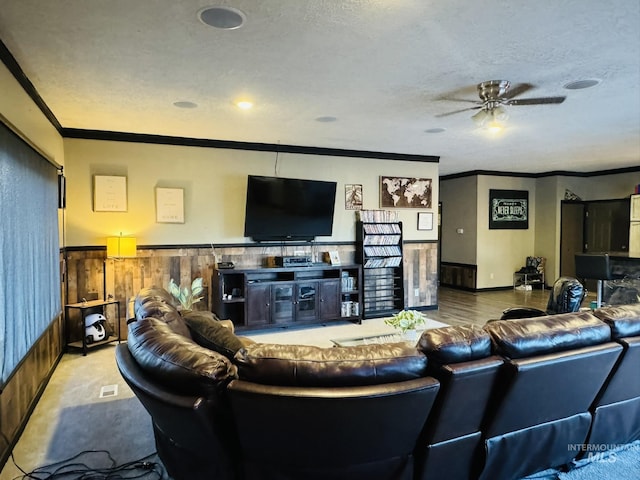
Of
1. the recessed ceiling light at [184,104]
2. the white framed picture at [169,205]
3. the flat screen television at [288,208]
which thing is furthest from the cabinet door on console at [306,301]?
the recessed ceiling light at [184,104]

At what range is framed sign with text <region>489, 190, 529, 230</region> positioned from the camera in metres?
8.89

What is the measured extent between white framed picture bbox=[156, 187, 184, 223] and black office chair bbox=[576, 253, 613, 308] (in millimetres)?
5744

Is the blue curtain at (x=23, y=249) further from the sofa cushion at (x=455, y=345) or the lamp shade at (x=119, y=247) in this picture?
the sofa cushion at (x=455, y=345)

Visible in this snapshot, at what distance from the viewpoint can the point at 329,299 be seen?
19.0 ft

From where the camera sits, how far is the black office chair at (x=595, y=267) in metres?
5.77

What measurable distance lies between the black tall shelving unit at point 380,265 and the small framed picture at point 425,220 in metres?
0.58

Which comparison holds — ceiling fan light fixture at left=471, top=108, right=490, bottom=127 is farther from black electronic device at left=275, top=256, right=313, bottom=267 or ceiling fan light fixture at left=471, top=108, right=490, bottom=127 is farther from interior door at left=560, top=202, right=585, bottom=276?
interior door at left=560, top=202, right=585, bottom=276

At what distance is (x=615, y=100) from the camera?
150 inches

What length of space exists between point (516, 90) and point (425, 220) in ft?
11.7

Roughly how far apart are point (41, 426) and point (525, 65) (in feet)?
14.1

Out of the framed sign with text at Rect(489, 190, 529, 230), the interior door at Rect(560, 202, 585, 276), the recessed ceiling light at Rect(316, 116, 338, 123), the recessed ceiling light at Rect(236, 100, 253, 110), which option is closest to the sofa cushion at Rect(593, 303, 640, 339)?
the recessed ceiling light at Rect(316, 116, 338, 123)

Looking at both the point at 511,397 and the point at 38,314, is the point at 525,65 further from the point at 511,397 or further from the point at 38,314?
the point at 38,314

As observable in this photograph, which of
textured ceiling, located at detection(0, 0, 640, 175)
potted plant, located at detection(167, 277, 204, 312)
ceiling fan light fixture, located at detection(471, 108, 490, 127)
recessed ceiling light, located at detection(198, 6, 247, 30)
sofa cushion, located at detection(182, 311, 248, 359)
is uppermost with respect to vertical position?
textured ceiling, located at detection(0, 0, 640, 175)

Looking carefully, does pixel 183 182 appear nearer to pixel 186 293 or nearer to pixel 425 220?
pixel 186 293
